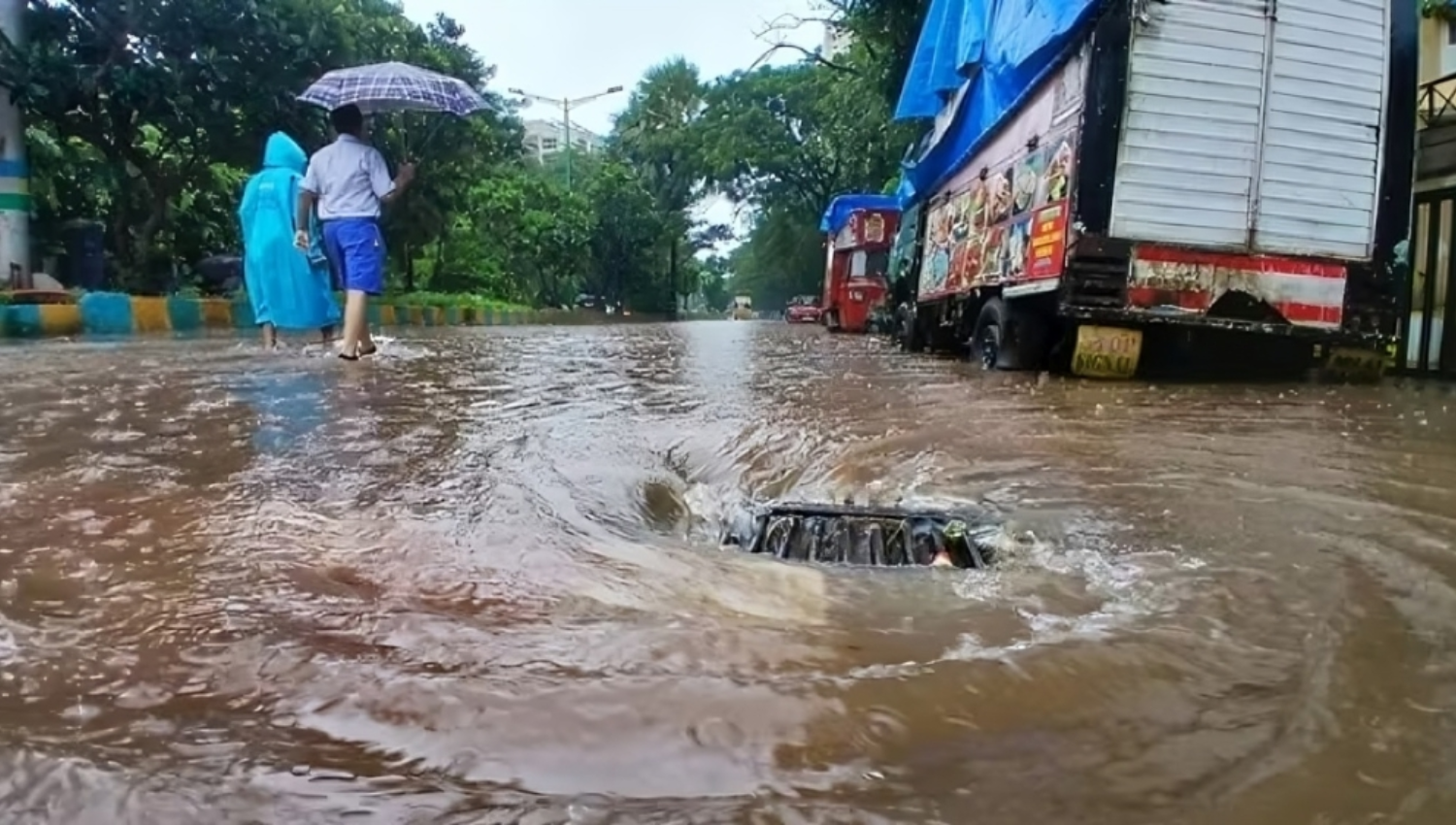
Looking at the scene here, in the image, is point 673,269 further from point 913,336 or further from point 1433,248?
point 1433,248

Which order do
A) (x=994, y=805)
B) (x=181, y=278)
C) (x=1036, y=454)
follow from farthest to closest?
1. (x=181, y=278)
2. (x=1036, y=454)
3. (x=994, y=805)

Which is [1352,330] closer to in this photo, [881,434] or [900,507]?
[881,434]

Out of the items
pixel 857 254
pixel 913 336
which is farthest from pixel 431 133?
pixel 913 336

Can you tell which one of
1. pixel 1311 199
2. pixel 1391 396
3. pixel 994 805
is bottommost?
pixel 994 805

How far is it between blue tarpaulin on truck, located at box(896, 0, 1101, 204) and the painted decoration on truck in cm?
19

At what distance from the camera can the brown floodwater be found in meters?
1.48

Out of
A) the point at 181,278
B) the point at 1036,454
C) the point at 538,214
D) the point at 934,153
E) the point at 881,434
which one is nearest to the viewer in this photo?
the point at 1036,454

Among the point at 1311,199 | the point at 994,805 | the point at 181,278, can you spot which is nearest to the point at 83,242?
the point at 181,278

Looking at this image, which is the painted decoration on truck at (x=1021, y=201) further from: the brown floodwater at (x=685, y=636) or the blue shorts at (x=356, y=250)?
the blue shorts at (x=356, y=250)

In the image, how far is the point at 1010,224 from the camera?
856 cm

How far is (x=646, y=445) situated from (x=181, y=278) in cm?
1590

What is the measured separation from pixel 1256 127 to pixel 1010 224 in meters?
1.97

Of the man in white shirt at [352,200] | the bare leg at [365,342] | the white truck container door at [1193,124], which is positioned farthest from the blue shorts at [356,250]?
the white truck container door at [1193,124]

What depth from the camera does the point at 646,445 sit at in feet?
13.9
